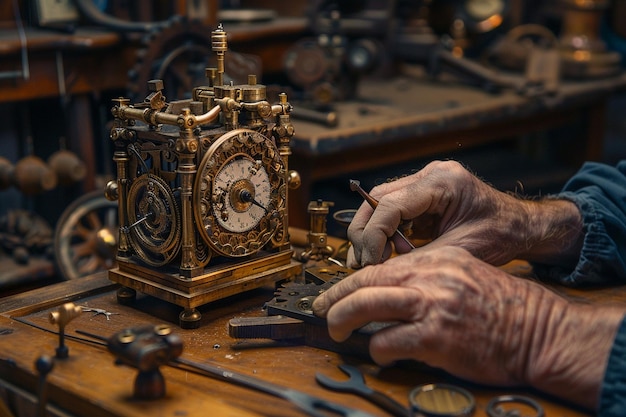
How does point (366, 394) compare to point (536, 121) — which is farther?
point (536, 121)

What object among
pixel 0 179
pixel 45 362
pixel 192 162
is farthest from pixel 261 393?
pixel 0 179

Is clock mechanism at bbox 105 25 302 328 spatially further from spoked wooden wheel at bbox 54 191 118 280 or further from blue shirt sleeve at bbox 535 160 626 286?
spoked wooden wheel at bbox 54 191 118 280

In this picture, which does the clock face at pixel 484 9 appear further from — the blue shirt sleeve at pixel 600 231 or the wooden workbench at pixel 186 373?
the wooden workbench at pixel 186 373

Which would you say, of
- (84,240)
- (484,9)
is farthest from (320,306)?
(484,9)

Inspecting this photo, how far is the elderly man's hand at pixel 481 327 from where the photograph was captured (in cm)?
135

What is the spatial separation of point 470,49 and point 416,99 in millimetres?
1337

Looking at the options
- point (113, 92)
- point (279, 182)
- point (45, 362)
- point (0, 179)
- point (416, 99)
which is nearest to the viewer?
point (45, 362)

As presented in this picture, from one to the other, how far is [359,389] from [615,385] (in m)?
0.37

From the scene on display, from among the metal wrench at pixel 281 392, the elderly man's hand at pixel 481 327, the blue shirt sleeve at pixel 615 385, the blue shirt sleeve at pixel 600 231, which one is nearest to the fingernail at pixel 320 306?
the elderly man's hand at pixel 481 327

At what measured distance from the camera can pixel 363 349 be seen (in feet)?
4.83

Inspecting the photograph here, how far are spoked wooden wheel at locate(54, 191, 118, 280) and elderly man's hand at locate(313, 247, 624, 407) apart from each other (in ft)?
6.62

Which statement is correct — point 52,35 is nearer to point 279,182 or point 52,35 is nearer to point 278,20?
point 278,20

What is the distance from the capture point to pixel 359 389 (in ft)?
4.45

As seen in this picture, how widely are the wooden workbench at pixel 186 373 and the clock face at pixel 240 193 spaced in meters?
0.15
